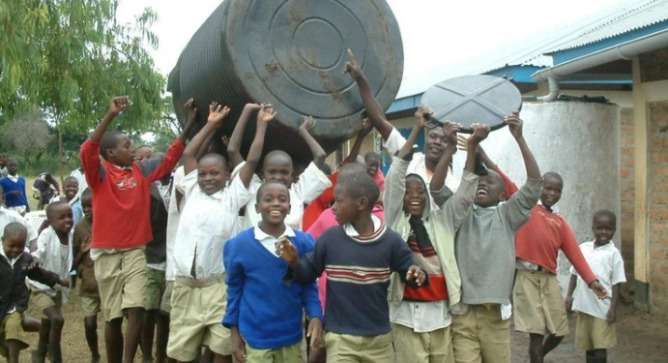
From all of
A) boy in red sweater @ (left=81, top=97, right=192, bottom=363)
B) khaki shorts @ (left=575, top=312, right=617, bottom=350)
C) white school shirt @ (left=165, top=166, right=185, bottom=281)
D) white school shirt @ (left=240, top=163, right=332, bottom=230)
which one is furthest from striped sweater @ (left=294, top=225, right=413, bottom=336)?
khaki shorts @ (left=575, top=312, right=617, bottom=350)

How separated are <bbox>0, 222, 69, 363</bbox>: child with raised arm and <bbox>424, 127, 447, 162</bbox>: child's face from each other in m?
2.50

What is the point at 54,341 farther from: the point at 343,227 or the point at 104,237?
the point at 343,227

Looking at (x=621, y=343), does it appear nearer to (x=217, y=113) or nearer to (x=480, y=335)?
(x=480, y=335)

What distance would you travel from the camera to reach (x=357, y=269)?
353 cm

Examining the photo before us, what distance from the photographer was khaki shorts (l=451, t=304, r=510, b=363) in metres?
3.95

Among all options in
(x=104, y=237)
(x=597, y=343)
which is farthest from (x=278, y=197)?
(x=597, y=343)

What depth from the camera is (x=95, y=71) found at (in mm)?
10148

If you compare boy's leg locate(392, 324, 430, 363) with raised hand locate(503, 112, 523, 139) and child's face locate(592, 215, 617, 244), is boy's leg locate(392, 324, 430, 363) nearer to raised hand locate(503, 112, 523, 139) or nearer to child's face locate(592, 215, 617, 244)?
raised hand locate(503, 112, 523, 139)

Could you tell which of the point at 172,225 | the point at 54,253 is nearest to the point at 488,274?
the point at 172,225

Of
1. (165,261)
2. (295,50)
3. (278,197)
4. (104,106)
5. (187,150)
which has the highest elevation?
(104,106)

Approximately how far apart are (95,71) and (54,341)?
206 inches

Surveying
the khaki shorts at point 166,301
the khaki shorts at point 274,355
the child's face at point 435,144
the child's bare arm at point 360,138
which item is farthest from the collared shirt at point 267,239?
the khaki shorts at point 166,301

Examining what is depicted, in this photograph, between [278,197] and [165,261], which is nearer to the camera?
[278,197]

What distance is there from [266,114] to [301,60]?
0.39 m
